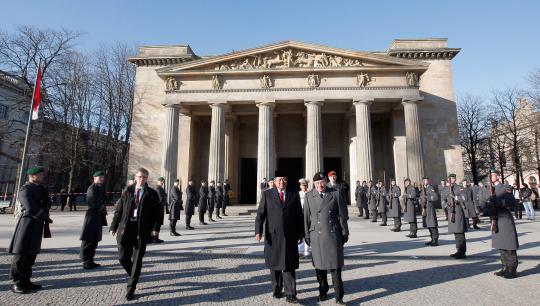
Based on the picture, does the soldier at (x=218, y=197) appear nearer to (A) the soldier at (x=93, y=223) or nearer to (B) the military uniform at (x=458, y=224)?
(A) the soldier at (x=93, y=223)

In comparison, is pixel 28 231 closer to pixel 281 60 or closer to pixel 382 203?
pixel 382 203

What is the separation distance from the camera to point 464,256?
729 centimetres

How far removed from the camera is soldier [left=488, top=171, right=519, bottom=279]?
5820 mm

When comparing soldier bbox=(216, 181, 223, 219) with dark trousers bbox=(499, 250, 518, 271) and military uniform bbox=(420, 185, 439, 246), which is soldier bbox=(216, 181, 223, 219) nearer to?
military uniform bbox=(420, 185, 439, 246)

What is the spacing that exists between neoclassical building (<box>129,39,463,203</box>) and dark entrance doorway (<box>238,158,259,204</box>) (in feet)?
0.31

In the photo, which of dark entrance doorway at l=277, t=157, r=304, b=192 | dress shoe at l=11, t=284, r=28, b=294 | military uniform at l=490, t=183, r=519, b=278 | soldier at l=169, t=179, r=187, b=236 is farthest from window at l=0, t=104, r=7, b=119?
military uniform at l=490, t=183, r=519, b=278

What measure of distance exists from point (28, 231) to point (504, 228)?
8640 millimetres

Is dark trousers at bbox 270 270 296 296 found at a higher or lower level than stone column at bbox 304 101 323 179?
lower

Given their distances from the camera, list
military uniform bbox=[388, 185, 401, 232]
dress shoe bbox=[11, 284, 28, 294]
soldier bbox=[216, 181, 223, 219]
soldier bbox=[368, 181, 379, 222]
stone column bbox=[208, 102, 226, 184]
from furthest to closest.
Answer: stone column bbox=[208, 102, 226, 184]
soldier bbox=[216, 181, 223, 219]
soldier bbox=[368, 181, 379, 222]
military uniform bbox=[388, 185, 401, 232]
dress shoe bbox=[11, 284, 28, 294]

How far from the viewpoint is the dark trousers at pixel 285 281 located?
4.48m

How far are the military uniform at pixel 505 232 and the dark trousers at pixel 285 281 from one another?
4.28 metres

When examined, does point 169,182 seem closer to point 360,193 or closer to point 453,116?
point 360,193

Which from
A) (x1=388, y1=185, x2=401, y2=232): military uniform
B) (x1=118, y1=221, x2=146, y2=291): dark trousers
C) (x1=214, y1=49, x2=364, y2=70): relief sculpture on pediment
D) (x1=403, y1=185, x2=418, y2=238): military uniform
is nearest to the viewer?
(x1=118, y1=221, x2=146, y2=291): dark trousers

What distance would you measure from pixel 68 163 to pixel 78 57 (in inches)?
402
